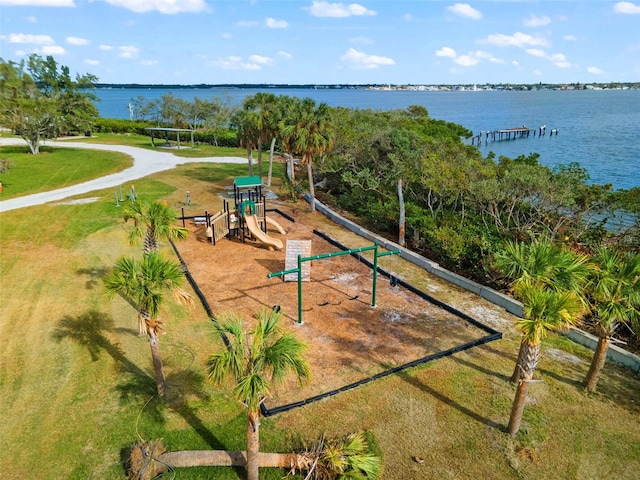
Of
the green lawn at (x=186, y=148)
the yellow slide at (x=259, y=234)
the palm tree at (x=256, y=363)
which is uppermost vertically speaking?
the palm tree at (x=256, y=363)

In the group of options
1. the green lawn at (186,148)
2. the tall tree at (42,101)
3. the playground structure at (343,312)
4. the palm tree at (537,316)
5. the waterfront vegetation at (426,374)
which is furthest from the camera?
the green lawn at (186,148)

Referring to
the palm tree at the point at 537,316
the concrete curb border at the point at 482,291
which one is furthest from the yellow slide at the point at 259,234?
the palm tree at the point at 537,316

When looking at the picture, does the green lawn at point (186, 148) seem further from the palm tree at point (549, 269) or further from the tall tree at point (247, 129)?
the palm tree at point (549, 269)

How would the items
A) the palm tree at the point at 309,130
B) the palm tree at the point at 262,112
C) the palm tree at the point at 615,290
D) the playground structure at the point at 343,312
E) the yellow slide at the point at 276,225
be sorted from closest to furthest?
the palm tree at the point at 615,290 → the playground structure at the point at 343,312 → the yellow slide at the point at 276,225 → the palm tree at the point at 309,130 → the palm tree at the point at 262,112

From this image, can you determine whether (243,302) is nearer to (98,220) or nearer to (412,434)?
(412,434)

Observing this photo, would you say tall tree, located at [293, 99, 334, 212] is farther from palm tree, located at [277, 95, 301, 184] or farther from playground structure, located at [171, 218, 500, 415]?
playground structure, located at [171, 218, 500, 415]

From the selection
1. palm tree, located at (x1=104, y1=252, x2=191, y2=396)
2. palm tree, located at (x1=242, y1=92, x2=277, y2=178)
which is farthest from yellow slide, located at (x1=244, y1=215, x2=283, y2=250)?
palm tree, located at (x1=104, y1=252, x2=191, y2=396)

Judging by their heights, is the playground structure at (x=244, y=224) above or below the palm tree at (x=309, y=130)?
below

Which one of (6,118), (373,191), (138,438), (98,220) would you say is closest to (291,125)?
(373,191)
